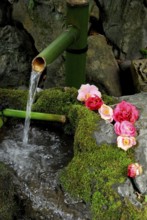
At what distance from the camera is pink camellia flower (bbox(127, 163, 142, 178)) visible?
79.8 inches

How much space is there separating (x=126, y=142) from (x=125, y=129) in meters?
0.08

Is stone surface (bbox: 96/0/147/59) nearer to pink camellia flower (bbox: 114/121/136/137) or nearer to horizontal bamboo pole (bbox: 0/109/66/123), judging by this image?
horizontal bamboo pole (bbox: 0/109/66/123)

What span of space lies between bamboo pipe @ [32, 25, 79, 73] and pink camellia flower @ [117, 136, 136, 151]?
577 mm

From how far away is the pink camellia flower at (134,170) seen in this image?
203 cm

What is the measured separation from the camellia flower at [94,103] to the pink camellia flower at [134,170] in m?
0.51

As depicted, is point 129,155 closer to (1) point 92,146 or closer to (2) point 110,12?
(1) point 92,146

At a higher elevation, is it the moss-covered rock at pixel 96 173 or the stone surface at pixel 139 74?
the stone surface at pixel 139 74

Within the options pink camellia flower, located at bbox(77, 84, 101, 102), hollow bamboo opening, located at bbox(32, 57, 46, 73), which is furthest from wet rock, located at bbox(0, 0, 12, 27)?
Answer: hollow bamboo opening, located at bbox(32, 57, 46, 73)

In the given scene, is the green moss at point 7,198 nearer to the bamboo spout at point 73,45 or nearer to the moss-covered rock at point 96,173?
the moss-covered rock at point 96,173

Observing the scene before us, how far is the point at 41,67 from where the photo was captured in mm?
2244

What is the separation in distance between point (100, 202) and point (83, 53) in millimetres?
1420

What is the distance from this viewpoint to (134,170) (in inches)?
79.7

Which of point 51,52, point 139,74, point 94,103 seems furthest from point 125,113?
point 139,74

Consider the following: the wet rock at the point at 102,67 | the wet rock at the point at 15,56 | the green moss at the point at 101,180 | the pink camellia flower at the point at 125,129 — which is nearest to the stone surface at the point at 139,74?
the wet rock at the point at 102,67
